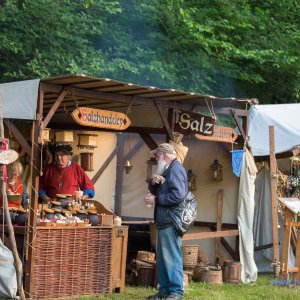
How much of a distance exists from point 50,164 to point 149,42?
4529mm

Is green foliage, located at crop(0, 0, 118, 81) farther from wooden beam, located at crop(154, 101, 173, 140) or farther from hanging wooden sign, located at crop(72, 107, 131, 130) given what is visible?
hanging wooden sign, located at crop(72, 107, 131, 130)

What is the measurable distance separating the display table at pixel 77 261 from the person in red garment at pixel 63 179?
108 centimetres

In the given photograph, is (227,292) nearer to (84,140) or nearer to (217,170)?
(217,170)

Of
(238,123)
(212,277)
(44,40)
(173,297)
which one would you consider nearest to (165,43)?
(44,40)

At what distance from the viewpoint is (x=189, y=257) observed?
10375mm

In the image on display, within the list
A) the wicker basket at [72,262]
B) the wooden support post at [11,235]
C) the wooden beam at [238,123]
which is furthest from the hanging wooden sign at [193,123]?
the wooden support post at [11,235]

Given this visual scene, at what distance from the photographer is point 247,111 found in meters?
10.9

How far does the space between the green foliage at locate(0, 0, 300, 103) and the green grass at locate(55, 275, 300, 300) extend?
4503 mm

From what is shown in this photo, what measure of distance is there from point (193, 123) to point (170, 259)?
2357 mm

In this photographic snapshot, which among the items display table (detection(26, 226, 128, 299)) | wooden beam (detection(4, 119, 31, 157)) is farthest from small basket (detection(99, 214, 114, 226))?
wooden beam (detection(4, 119, 31, 157))

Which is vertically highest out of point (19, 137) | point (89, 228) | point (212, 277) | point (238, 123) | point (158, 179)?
point (238, 123)

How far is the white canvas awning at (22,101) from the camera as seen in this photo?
317 inches

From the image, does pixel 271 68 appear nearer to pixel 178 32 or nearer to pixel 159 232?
pixel 178 32

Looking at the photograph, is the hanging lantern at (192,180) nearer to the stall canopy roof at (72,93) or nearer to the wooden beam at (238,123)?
the wooden beam at (238,123)
